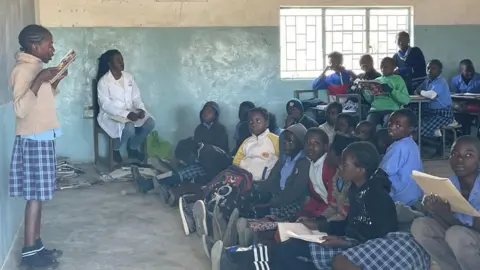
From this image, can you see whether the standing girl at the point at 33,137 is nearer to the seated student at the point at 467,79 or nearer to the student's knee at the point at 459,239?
the student's knee at the point at 459,239

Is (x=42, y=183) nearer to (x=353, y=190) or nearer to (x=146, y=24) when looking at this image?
(x=353, y=190)

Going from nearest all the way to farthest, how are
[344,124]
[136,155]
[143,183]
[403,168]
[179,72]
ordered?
[403,168] → [344,124] → [143,183] → [136,155] → [179,72]

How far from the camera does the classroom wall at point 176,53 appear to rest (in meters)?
7.46

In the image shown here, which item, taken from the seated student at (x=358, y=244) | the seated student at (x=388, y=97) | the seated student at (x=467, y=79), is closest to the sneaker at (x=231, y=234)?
the seated student at (x=358, y=244)

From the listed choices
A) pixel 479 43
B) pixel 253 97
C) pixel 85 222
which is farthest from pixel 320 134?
pixel 479 43

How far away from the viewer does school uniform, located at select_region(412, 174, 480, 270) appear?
2.75m

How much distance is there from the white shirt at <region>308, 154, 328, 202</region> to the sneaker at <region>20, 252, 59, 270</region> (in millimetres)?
1654

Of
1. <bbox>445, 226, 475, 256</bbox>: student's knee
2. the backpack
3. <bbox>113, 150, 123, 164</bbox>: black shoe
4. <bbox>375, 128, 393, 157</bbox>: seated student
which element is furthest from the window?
<bbox>445, 226, 475, 256</bbox>: student's knee

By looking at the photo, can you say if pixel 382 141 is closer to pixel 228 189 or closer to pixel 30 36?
pixel 228 189

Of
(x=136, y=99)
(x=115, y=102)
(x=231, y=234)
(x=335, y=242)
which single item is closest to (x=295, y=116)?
(x=136, y=99)

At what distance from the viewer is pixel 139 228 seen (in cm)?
469

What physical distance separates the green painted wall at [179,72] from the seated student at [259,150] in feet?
10.3

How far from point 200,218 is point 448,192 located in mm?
1914

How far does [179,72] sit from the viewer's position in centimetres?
774
